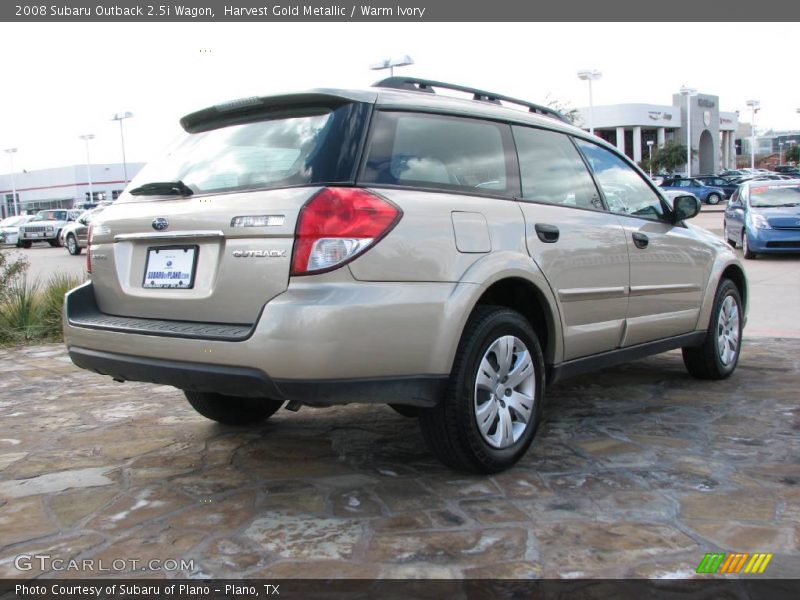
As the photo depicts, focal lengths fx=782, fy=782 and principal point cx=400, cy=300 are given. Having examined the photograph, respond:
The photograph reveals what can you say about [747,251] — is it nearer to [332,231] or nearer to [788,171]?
[332,231]

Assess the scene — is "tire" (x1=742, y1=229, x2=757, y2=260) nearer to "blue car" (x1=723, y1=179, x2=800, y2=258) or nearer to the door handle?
"blue car" (x1=723, y1=179, x2=800, y2=258)

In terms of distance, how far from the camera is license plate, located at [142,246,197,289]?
3336 millimetres

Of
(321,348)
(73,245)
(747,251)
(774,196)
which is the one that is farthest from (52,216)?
(321,348)

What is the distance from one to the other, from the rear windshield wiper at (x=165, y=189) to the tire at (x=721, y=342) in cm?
370

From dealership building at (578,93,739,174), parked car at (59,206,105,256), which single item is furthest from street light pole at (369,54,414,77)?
dealership building at (578,93,739,174)

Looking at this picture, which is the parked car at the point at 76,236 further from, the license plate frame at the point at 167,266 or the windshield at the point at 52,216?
the license plate frame at the point at 167,266

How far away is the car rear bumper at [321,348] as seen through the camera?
2977 millimetres

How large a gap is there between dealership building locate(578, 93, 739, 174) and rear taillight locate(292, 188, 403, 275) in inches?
2487

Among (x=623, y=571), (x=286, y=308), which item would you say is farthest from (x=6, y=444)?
(x=623, y=571)

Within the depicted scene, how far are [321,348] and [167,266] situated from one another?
3.02ft

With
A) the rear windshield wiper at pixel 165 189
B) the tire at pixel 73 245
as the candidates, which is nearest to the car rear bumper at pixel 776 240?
the rear windshield wiper at pixel 165 189

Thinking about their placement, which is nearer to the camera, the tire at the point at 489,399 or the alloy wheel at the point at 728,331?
the tire at the point at 489,399

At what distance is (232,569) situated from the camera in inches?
108

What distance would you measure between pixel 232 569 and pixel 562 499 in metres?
1.42
